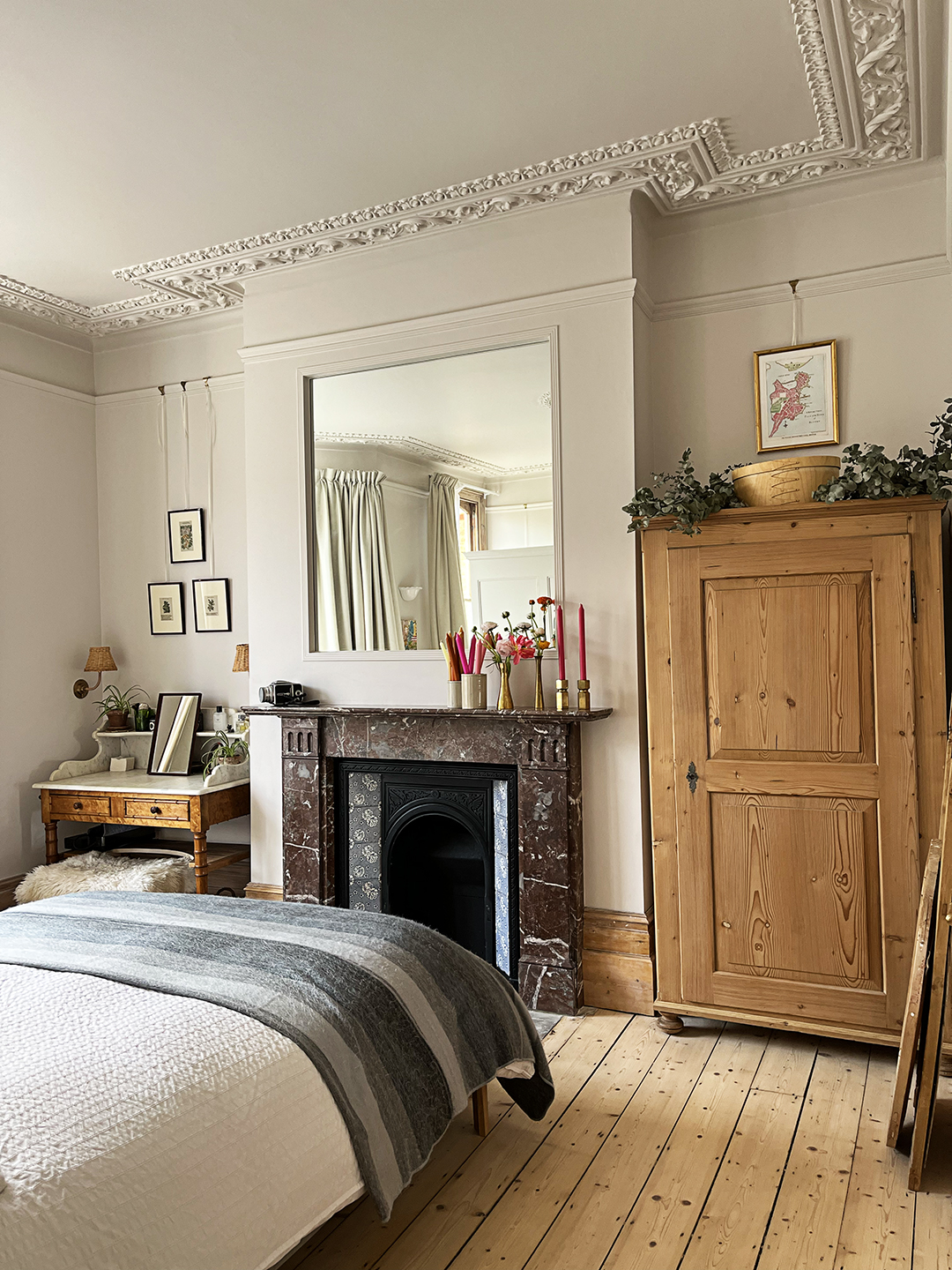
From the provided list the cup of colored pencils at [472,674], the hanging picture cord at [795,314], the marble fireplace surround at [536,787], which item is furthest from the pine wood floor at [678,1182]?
the hanging picture cord at [795,314]

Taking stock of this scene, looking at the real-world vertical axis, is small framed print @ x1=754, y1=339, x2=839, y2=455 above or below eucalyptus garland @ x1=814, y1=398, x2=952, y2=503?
above

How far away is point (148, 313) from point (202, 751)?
2117 mm

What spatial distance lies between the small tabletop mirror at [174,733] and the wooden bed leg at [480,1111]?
8.16 ft

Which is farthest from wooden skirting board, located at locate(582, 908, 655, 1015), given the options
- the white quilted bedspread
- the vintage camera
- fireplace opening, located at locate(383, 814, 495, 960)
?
the white quilted bedspread

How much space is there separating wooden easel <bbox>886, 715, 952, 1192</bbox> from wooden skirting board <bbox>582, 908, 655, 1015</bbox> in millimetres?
1024

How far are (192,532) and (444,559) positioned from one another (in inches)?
65.4

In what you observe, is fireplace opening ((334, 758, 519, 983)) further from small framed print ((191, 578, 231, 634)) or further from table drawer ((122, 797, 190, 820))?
small framed print ((191, 578, 231, 634))

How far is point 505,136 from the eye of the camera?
3125mm

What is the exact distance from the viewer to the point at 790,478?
308 centimetres

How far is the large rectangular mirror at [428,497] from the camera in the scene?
11.9 feet

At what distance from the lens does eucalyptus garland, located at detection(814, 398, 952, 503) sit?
2846 mm

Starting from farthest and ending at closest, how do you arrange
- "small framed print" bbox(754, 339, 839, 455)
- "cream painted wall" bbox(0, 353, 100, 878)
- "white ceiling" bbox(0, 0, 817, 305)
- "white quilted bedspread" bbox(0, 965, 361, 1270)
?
1. "cream painted wall" bbox(0, 353, 100, 878)
2. "small framed print" bbox(754, 339, 839, 455)
3. "white ceiling" bbox(0, 0, 817, 305)
4. "white quilted bedspread" bbox(0, 965, 361, 1270)

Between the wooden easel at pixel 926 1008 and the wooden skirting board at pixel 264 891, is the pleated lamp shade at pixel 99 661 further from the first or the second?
the wooden easel at pixel 926 1008

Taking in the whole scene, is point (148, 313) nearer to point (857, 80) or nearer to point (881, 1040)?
point (857, 80)
